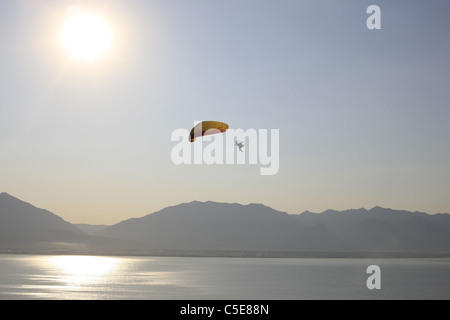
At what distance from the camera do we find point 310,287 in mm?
91562

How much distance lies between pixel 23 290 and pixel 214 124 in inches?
1501

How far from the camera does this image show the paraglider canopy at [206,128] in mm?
74312

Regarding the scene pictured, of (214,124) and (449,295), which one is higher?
(214,124)

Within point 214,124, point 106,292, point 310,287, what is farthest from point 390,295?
point 106,292

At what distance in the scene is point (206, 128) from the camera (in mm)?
74750

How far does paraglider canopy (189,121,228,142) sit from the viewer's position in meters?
74.3

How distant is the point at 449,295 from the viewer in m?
80.2
